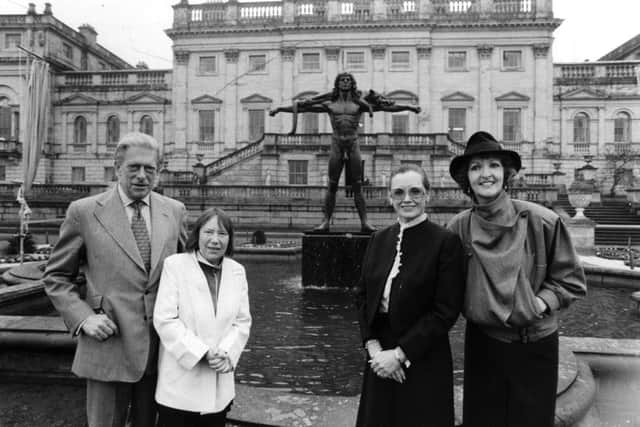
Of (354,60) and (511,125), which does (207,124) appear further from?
(511,125)

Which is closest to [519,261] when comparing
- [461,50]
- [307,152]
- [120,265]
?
[120,265]

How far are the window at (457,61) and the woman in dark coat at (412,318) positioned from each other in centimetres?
4014

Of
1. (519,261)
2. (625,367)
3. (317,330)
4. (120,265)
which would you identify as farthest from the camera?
(317,330)

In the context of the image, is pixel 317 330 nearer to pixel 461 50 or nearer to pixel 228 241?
pixel 228 241

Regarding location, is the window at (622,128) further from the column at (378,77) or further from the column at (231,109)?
the column at (231,109)

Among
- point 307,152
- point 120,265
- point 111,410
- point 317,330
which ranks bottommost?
point 317,330

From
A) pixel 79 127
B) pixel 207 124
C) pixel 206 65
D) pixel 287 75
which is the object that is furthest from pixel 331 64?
→ pixel 79 127

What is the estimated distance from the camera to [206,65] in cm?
4178

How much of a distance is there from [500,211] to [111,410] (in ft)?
8.16

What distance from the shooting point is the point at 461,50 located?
3947 cm

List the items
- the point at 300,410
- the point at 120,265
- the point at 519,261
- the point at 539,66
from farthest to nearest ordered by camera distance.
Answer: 1. the point at 539,66
2. the point at 300,410
3. the point at 120,265
4. the point at 519,261

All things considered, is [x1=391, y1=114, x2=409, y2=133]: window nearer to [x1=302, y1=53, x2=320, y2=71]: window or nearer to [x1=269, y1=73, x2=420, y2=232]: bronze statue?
[x1=302, y1=53, x2=320, y2=71]: window

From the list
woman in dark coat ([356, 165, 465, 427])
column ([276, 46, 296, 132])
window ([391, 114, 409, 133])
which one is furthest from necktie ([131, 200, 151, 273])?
column ([276, 46, 296, 132])

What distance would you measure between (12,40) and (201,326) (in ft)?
164
